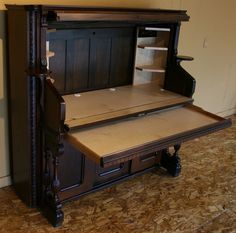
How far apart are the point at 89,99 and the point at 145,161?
0.81m

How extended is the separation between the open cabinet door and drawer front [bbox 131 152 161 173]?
1.79 feet

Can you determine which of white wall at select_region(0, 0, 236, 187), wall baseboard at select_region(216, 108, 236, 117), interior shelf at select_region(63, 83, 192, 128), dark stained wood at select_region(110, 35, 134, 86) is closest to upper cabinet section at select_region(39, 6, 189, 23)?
dark stained wood at select_region(110, 35, 134, 86)

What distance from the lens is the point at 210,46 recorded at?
12.3 ft

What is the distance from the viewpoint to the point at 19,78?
213 cm

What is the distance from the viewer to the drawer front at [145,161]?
2.83 metres

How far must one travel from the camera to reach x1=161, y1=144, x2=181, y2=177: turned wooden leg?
295cm

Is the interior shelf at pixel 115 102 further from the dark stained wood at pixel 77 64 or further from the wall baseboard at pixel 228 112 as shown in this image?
the wall baseboard at pixel 228 112

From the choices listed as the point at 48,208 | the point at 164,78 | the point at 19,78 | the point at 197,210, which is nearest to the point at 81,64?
the point at 19,78

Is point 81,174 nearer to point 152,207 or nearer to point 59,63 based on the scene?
point 152,207

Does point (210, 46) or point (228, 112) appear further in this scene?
point (228, 112)

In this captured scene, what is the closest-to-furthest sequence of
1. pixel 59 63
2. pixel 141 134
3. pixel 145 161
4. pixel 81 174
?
pixel 141 134 → pixel 59 63 → pixel 81 174 → pixel 145 161

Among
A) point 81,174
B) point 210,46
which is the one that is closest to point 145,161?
point 81,174

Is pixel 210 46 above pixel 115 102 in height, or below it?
above

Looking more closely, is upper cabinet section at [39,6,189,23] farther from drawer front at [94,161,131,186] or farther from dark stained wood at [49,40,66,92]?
drawer front at [94,161,131,186]
